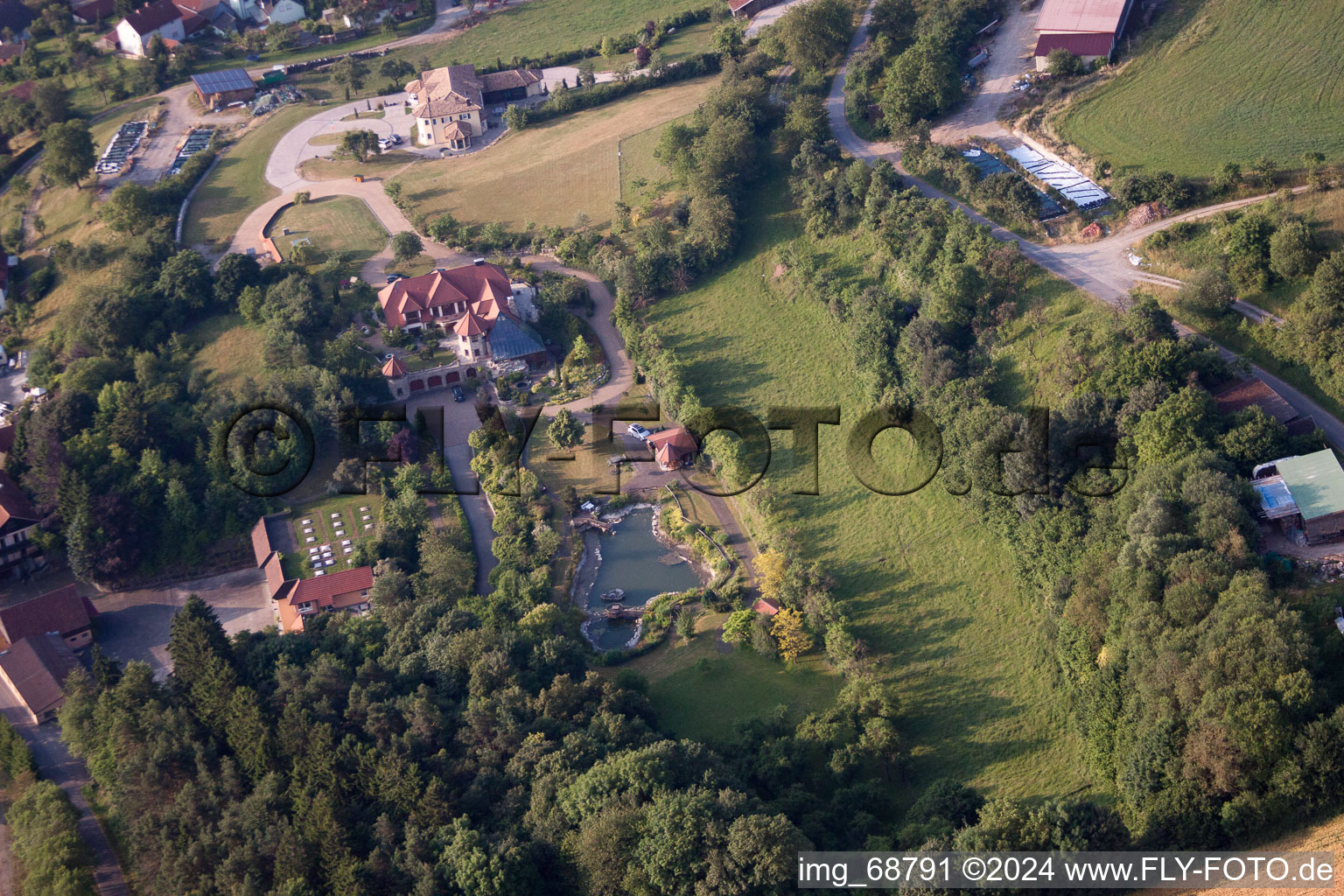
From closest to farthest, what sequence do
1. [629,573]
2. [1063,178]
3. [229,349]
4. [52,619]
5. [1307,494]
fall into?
[1307,494] < [629,573] < [52,619] < [1063,178] < [229,349]

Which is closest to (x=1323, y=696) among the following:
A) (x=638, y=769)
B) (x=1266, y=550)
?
(x=1266, y=550)

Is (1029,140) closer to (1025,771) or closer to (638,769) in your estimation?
(1025,771)

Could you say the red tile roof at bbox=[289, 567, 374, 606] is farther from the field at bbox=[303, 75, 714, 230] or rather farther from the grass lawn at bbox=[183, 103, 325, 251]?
the grass lawn at bbox=[183, 103, 325, 251]

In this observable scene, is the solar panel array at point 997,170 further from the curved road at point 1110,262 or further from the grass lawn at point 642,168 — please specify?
the grass lawn at point 642,168

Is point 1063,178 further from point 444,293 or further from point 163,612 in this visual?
point 163,612

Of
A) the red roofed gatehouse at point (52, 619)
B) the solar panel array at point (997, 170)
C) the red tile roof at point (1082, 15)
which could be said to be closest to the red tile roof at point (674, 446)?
the solar panel array at point (997, 170)

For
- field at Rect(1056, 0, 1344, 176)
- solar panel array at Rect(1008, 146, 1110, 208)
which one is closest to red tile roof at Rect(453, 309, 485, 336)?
solar panel array at Rect(1008, 146, 1110, 208)

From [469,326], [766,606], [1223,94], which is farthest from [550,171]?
[1223,94]

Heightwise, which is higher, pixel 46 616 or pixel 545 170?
pixel 545 170
